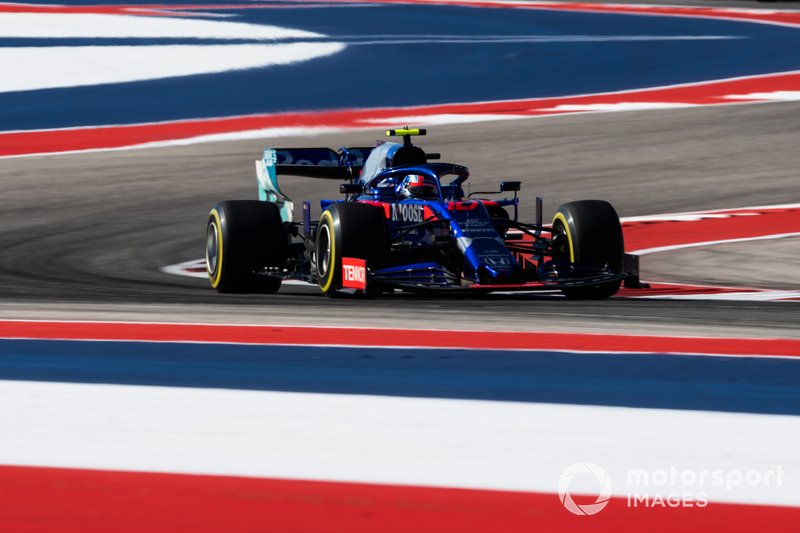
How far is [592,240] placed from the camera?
1075 centimetres

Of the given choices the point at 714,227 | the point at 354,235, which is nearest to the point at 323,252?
the point at 354,235

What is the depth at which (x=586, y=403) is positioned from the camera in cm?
A: 627

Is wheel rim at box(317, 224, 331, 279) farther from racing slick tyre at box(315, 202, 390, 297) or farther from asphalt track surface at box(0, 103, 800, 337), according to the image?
asphalt track surface at box(0, 103, 800, 337)

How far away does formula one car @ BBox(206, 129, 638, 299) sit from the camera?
10.3m

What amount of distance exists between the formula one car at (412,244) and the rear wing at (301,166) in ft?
1.42

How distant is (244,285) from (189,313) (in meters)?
2.33

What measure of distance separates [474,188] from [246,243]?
7626 mm

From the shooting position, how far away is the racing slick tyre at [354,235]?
408 inches

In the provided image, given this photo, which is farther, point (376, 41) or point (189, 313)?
point (376, 41)

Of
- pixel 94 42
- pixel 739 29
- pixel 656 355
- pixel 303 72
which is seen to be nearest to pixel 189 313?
pixel 656 355

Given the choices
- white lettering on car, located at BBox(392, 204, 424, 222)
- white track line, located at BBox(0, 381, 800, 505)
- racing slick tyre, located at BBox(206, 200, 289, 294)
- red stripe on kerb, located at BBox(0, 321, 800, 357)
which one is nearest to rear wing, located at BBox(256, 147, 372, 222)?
racing slick tyre, located at BBox(206, 200, 289, 294)

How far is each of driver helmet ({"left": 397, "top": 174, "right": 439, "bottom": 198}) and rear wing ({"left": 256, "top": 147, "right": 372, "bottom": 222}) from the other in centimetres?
137

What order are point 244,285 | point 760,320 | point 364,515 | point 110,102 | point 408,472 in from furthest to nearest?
point 110,102, point 244,285, point 760,320, point 408,472, point 364,515

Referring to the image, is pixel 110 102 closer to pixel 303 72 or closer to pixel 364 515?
pixel 303 72
